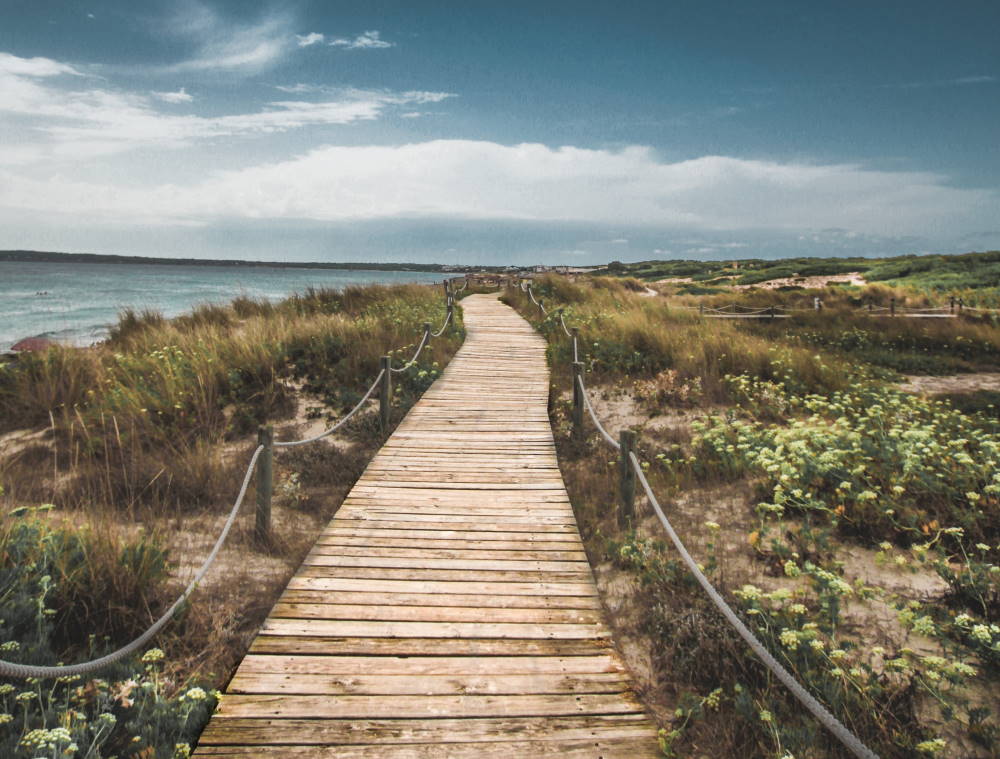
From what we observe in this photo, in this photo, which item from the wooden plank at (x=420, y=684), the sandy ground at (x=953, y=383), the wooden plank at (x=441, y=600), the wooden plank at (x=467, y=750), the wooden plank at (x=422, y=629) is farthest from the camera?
the sandy ground at (x=953, y=383)

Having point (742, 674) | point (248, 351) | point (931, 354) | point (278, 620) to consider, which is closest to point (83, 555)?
point (278, 620)

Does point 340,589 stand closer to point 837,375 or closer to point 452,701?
point 452,701

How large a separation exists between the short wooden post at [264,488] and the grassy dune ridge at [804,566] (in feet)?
9.30

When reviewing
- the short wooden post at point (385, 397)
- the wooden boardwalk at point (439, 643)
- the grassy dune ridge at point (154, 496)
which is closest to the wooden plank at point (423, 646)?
the wooden boardwalk at point (439, 643)

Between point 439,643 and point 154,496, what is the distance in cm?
340

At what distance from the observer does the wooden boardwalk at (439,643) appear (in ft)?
8.66

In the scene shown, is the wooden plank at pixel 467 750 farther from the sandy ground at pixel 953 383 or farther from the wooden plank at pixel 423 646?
the sandy ground at pixel 953 383

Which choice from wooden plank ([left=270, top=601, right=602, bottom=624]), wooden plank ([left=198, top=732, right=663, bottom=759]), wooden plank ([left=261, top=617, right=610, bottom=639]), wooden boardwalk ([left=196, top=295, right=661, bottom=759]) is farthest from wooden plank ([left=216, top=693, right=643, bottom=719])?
wooden plank ([left=270, top=601, right=602, bottom=624])

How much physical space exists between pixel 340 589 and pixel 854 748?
3185 mm

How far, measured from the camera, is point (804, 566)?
137 inches

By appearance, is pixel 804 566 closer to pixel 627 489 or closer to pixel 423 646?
pixel 627 489

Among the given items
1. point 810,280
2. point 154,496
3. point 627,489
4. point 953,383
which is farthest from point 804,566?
point 810,280

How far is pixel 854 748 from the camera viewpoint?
1.75 meters

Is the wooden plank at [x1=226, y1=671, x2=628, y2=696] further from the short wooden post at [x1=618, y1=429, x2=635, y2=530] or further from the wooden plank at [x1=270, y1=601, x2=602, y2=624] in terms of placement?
the short wooden post at [x1=618, y1=429, x2=635, y2=530]
